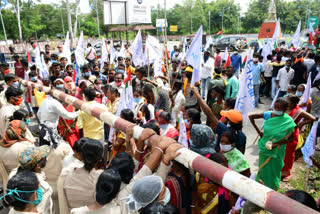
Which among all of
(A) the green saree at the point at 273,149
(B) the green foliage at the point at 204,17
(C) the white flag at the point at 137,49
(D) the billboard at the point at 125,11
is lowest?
(A) the green saree at the point at 273,149

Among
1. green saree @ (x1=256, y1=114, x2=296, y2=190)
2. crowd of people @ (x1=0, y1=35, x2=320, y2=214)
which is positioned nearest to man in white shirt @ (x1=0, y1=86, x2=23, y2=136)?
crowd of people @ (x1=0, y1=35, x2=320, y2=214)

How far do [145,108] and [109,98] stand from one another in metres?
Answer: 0.74

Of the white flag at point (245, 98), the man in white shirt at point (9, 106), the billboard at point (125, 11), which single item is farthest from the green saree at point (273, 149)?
the billboard at point (125, 11)

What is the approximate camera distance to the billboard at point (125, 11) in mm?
22984

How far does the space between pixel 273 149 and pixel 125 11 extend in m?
22.7

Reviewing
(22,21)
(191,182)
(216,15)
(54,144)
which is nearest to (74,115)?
(54,144)

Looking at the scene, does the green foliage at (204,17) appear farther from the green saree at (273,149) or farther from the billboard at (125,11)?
the green saree at (273,149)

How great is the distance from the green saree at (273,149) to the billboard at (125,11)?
2105 centimetres

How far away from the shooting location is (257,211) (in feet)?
12.0

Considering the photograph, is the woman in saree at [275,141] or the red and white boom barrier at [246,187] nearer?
the red and white boom barrier at [246,187]

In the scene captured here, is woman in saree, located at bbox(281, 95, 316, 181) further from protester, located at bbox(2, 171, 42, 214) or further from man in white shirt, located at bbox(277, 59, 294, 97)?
protester, located at bbox(2, 171, 42, 214)

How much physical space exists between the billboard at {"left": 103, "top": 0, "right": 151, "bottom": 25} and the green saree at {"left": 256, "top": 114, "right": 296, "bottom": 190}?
69.1ft

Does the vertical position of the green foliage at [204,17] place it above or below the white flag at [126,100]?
above

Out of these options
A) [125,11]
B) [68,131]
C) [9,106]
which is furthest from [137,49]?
[125,11]
